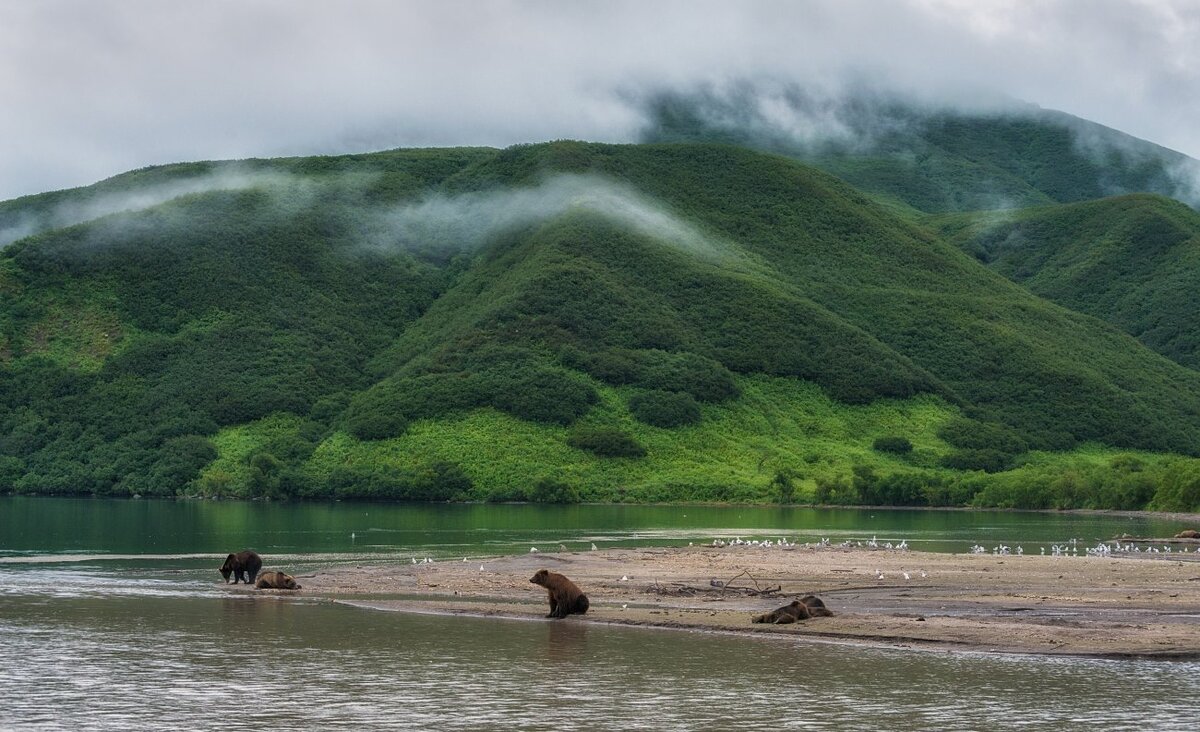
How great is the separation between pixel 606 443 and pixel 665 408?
43.4ft

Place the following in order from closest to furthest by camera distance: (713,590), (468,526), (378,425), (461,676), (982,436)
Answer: (461,676) < (713,590) < (468,526) < (378,425) < (982,436)

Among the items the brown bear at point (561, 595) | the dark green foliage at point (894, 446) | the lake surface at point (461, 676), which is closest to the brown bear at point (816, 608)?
the lake surface at point (461, 676)

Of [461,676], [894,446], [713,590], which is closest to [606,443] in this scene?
[894,446]

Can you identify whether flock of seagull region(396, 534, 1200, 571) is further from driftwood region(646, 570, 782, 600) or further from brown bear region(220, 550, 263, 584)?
driftwood region(646, 570, 782, 600)

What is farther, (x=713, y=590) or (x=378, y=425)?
(x=378, y=425)

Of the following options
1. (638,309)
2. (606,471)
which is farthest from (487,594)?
(638,309)

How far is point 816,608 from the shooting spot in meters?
39.8

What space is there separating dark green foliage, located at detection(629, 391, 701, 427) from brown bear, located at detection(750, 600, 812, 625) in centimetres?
12972

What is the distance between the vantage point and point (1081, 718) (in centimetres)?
2638

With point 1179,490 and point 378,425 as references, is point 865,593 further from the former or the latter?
point 378,425

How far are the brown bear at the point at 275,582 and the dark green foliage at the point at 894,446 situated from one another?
422ft

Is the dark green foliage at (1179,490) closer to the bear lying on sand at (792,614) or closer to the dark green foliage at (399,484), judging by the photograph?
the dark green foliage at (399,484)

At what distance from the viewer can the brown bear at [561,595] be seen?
133 feet

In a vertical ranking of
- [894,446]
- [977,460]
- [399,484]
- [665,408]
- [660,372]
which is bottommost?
[399,484]
